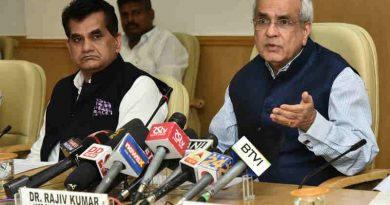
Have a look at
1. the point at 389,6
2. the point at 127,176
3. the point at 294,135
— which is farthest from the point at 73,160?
the point at 389,6

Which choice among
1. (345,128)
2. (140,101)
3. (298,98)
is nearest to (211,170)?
(345,128)

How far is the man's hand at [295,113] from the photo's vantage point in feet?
6.86

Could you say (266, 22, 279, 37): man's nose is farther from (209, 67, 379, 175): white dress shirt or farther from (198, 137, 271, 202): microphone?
(198, 137, 271, 202): microphone

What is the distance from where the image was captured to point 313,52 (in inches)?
104

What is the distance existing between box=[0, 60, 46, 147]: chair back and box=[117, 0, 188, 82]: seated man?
1735 millimetres

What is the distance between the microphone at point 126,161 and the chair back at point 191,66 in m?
3.38

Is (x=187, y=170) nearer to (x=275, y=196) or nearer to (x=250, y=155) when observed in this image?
(x=250, y=155)

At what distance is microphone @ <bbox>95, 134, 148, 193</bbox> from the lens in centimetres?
180

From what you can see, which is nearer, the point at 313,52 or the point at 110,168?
the point at 110,168

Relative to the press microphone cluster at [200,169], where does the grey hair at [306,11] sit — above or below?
above

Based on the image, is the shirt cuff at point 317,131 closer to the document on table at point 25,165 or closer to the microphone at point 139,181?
the microphone at point 139,181

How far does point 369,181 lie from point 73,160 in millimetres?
1068

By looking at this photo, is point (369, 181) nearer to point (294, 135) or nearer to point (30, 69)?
point (294, 135)

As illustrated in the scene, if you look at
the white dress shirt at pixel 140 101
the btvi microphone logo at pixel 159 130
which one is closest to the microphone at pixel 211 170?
the btvi microphone logo at pixel 159 130
